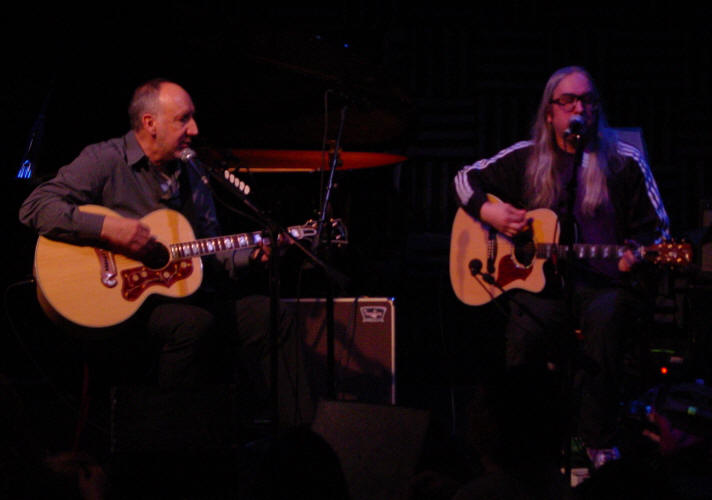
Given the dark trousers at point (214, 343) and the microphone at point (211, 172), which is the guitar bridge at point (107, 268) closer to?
the dark trousers at point (214, 343)

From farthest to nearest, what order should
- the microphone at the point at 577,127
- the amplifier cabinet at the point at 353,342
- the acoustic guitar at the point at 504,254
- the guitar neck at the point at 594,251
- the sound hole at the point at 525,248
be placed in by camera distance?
the amplifier cabinet at the point at 353,342 < the sound hole at the point at 525,248 < the acoustic guitar at the point at 504,254 < the guitar neck at the point at 594,251 < the microphone at the point at 577,127

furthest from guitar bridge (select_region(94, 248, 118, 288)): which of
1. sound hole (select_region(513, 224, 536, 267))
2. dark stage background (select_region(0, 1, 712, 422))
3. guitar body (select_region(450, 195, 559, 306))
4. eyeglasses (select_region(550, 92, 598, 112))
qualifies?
eyeglasses (select_region(550, 92, 598, 112))

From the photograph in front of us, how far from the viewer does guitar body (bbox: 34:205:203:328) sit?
337cm

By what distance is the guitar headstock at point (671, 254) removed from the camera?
138 inches

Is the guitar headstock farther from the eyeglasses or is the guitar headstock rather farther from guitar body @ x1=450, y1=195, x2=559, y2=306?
the eyeglasses

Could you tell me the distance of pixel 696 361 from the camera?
4043 millimetres

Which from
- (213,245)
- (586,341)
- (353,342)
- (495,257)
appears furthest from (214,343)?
(586,341)

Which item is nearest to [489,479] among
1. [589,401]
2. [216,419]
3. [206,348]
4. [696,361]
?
[216,419]

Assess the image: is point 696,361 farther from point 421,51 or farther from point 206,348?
point 421,51

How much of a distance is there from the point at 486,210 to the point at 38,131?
7.70ft

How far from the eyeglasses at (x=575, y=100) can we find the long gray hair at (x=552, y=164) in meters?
0.04

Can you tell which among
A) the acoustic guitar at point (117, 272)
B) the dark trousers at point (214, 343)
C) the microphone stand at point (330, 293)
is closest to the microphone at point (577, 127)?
the microphone stand at point (330, 293)

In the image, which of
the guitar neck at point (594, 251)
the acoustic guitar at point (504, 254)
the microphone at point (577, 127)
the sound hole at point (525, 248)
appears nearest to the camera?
the microphone at point (577, 127)

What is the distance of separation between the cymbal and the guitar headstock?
155cm
